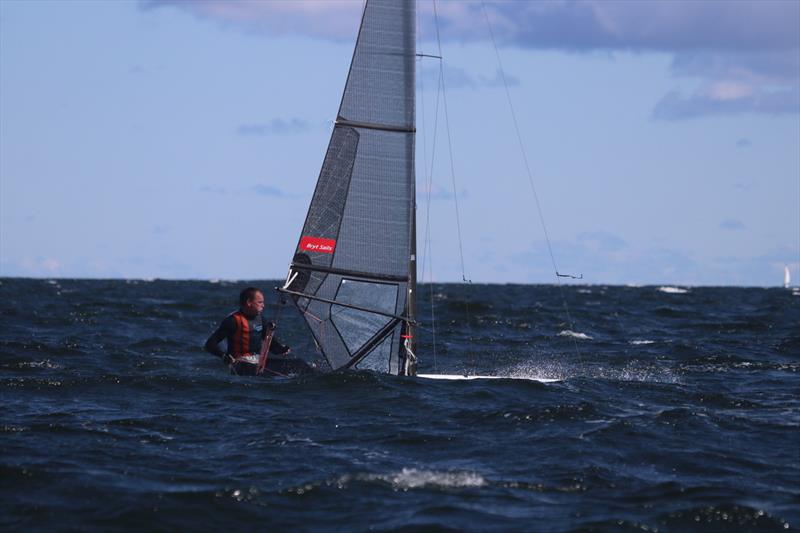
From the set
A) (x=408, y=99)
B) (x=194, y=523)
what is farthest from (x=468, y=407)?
(x=194, y=523)

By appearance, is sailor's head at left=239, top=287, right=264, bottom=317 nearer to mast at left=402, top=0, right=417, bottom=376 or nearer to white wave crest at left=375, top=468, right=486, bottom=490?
mast at left=402, top=0, right=417, bottom=376

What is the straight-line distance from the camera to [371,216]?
65.0ft

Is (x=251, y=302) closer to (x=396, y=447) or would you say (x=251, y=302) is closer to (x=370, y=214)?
(x=370, y=214)

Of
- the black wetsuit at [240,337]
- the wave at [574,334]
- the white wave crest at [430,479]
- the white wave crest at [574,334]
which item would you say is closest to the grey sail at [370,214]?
the black wetsuit at [240,337]

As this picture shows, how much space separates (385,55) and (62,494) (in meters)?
10.3

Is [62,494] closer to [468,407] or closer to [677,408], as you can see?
[468,407]

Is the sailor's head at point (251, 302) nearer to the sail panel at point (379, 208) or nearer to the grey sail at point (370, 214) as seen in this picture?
the grey sail at point (370, 214)

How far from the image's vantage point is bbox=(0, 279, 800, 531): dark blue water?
36.3ft

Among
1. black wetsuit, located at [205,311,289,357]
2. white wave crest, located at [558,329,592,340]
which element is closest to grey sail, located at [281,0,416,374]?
black wetsuit, located at [205,311,289,357]

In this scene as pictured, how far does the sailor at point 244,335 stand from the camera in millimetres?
18922

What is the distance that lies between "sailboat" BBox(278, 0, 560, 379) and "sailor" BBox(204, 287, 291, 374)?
88 cm

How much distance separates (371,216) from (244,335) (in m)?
2.89

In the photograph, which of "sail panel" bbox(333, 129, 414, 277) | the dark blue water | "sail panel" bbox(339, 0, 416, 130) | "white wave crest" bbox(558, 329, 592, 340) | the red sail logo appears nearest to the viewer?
the dark blue water

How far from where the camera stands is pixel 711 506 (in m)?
11.4
